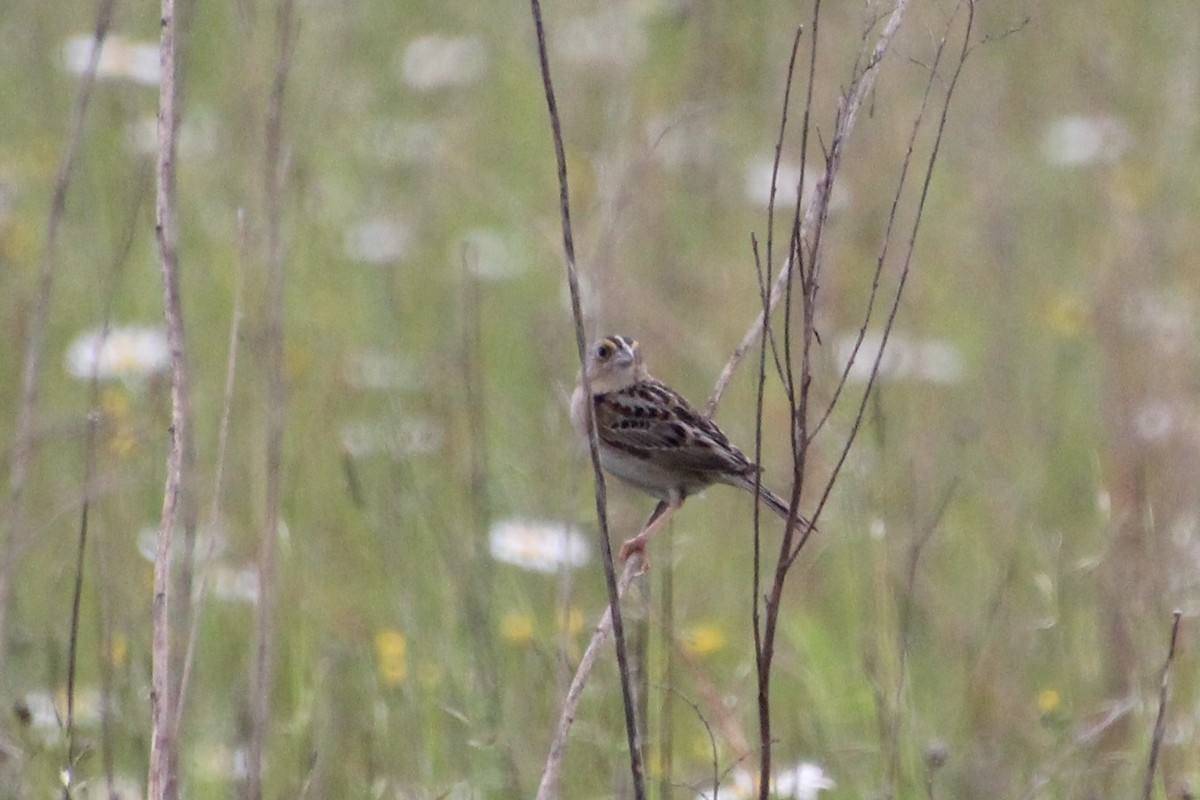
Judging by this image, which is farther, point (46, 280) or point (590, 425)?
point (46, 280)

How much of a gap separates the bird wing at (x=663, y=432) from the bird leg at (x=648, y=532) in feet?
0.37

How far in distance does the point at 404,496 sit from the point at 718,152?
305 cm

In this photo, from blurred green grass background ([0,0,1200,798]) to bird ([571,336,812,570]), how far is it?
16cm

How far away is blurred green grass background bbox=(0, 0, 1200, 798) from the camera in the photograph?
3.79 metres

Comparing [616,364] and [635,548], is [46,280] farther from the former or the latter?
[616,364]

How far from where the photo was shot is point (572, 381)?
19.0ft

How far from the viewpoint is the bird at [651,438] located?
407 cm

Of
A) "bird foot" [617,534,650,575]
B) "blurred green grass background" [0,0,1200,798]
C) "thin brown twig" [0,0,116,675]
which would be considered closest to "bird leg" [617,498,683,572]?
"bird foot" [617,534,650,575]

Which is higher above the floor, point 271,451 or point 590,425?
point 590,425

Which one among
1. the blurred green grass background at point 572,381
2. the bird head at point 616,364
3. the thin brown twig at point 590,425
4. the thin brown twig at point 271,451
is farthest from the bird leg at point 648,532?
the thin brown twig at point 590,425

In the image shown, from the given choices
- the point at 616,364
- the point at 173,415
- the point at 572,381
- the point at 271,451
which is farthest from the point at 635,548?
the point at 572,381

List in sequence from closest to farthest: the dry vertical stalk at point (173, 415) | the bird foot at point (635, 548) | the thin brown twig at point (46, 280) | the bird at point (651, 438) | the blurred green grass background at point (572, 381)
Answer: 1. the dry vertical stalk at point (173, 415)
2. the thin brown twig at point (46, 280)
3. the bird foot at point (635, 548)
4. the blurred green grass background at point (572, 381)
5. the bird at point (651, 438)

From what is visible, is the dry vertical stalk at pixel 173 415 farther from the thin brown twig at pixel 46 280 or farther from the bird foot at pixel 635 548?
the bird foot at pixel 635 548

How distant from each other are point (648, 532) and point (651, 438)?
2.52 feet
